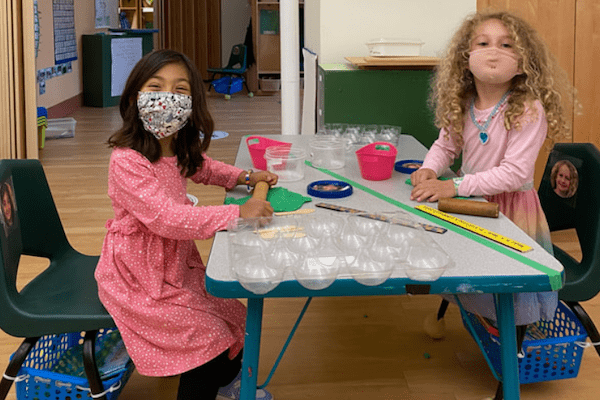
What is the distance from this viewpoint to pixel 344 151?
2.10 metres

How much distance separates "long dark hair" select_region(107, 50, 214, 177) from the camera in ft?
5.51

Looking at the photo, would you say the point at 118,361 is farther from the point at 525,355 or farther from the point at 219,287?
the point at 525,355

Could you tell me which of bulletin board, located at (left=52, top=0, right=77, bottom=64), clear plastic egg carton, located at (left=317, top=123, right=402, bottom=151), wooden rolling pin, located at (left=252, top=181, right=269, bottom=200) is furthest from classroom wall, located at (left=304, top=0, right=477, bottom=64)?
bulletin board, located at (left=52, top=0, right=77, bottom=64)

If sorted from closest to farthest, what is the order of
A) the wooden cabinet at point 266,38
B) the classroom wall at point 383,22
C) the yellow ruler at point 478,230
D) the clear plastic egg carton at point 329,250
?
the clear plastic egg carton at point 329,250, the yellow ruler at point 478,230, the classroom wall at point 383,22, the wooden cabinet at point 266,38

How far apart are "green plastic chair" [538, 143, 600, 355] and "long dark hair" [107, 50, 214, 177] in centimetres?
108

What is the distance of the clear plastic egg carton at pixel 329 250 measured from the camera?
1195mm

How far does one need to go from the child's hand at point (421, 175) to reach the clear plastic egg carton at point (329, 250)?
33 centimetres

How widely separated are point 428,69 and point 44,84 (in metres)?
5.22

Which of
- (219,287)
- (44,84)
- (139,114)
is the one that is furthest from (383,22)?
(44,84)

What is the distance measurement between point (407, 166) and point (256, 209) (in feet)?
2.24

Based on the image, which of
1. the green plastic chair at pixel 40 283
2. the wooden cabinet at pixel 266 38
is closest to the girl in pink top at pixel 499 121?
the green plastic chair at pixel 40 283

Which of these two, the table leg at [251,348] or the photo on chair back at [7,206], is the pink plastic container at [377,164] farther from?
the photo on chair back at [7,206]

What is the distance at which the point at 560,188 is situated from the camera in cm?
213

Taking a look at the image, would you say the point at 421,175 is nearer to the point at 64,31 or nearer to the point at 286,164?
the point at 286,164
